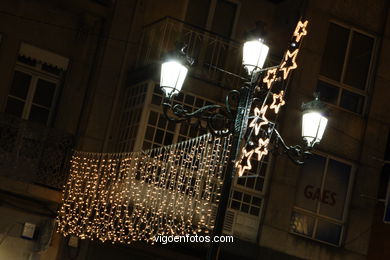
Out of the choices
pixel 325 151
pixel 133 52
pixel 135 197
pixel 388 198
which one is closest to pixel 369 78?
pixel 325 151

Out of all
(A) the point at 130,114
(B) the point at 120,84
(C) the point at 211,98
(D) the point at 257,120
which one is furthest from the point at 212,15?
(D) the point at 257,120

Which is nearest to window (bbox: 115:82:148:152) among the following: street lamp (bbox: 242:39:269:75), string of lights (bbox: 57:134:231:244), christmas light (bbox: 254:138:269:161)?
string of lights (bbox: 57:134:231:244)

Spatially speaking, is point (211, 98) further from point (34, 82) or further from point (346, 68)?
point (346, 68)

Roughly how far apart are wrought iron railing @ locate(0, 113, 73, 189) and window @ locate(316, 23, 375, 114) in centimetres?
648

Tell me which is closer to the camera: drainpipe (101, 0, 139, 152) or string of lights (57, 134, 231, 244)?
string of lights (57, 134, 231, 244)

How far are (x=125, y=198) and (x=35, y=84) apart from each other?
344 cm

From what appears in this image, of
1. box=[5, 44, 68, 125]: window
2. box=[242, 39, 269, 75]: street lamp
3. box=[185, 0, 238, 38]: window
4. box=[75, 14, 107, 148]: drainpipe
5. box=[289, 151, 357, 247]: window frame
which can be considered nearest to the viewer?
box=[242, 39, 269, 75]: street lamp

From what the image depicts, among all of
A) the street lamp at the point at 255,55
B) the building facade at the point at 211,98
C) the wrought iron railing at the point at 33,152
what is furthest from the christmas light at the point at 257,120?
the wrought iron railing at the point at 33,152

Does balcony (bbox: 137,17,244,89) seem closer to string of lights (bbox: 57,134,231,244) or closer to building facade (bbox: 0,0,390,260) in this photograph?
building facade (bbox: 0,0,390,260)

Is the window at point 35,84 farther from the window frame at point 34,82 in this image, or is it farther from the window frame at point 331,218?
the window frame at point 331,218

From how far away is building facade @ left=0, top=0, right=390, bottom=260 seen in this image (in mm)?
16047

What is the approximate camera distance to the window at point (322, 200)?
17.8 m

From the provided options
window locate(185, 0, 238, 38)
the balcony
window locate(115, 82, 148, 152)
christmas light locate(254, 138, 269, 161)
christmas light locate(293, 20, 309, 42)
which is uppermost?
window locate(185, 0, 238, 38)

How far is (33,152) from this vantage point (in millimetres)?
15453
